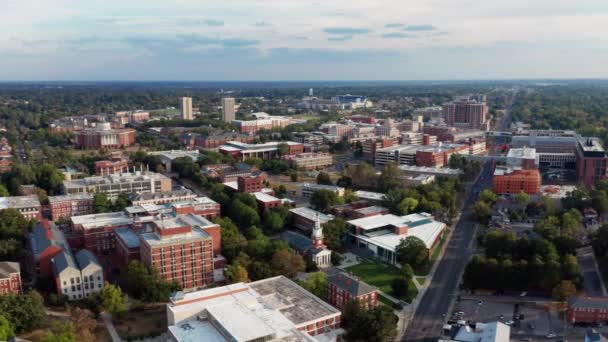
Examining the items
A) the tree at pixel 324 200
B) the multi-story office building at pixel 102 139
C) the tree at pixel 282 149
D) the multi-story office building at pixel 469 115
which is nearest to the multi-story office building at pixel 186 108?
the multi-story office building at pixel 102 139

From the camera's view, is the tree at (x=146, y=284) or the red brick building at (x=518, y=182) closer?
the tree at (x=146, y=284)

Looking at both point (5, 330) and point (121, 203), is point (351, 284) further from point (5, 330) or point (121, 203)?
point (121, 203)

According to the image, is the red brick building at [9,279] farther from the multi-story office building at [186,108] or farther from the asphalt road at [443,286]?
the multi-story office building at [186,108]

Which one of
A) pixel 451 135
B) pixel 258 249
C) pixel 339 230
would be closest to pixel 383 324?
pixel 258 249

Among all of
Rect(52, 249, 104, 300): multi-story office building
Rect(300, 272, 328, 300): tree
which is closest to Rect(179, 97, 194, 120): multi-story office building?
Rect(52, 249, 104, 300): multi-story office building

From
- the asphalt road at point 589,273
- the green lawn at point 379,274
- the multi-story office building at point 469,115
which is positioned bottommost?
the green lawn at point 379,274

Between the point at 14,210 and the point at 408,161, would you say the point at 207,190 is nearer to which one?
the point at 14,210

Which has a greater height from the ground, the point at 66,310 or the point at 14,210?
the point at 14,210
